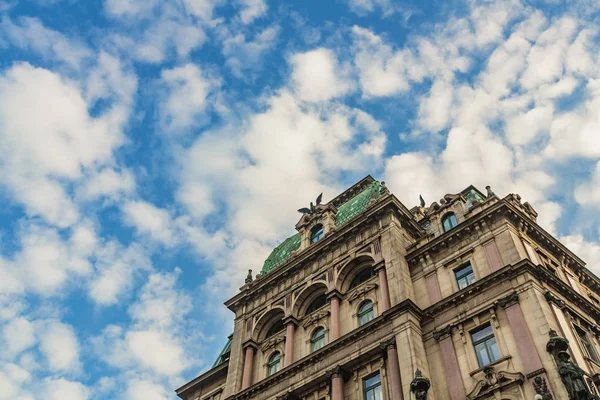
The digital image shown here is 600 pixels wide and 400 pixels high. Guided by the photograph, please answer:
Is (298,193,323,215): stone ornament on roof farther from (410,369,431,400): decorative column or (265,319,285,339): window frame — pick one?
(410,369,431,400): decorative column

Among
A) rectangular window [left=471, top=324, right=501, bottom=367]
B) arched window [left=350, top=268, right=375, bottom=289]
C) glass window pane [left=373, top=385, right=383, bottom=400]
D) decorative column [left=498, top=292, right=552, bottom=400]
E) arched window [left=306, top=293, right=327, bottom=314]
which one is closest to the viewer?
decorative column [left=498, top=292, right=552, bottom=400]

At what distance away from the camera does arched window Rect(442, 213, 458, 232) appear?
42156 millimetres

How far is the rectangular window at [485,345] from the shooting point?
3194 cm

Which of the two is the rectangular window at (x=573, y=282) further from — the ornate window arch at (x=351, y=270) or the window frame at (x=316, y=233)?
the window frame at (x=316, y=233)

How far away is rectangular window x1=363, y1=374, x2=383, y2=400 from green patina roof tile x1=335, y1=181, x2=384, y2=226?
1469 centimetres

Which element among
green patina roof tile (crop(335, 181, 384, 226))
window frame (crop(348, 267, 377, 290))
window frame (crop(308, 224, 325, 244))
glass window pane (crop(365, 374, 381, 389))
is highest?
green patina roof tile (crop(335, 181, 384, 226))

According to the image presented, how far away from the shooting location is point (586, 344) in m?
33.5

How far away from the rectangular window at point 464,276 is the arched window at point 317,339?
386 inches

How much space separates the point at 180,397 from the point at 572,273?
3207cm

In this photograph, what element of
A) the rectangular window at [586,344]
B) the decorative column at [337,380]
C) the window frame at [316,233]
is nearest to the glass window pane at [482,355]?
the rectangular window at [586,344]

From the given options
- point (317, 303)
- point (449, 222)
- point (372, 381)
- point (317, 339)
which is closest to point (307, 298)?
point (317, 303)

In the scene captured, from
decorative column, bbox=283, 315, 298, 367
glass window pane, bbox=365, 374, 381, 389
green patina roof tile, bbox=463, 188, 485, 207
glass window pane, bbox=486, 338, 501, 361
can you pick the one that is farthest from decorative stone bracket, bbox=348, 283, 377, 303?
green patina roof tile, bbox=463, 188, 485, 207

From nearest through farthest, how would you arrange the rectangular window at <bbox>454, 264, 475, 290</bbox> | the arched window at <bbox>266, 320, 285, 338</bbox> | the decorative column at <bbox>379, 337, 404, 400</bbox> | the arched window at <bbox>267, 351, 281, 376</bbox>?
the decorative column at <bbox>379, 337, 404, 400</bbox>, the rectangular window at <bbox>454, 264, 475, 290</bbox>, the arched window at <bbox>267, 351, 281, 376</bbox>, the arched window at <bbox>266, 320, 285, 338</bbox>

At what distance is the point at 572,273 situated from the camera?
1638 inches
